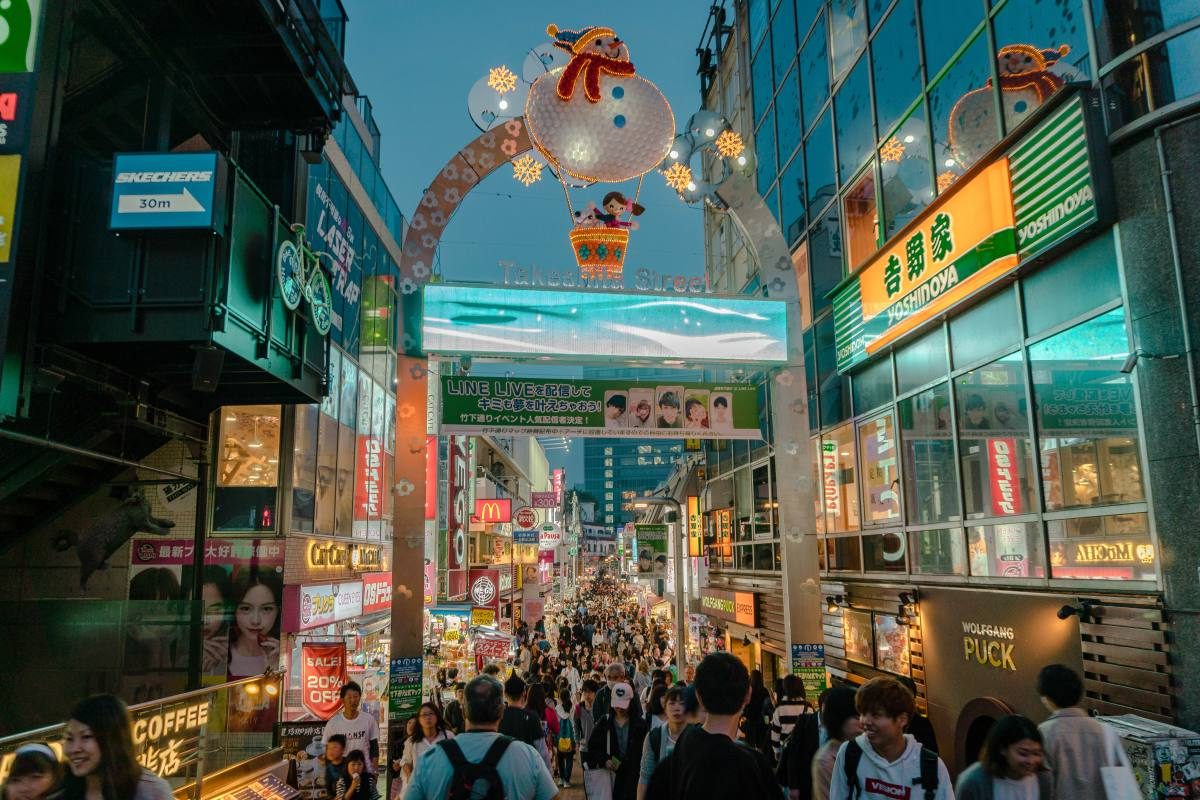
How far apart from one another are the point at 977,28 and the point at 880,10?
3.81 m

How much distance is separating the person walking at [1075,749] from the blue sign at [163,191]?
29.7 ft

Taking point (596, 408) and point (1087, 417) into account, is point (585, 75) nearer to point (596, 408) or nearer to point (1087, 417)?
point (596, 408)

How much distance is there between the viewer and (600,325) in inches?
556

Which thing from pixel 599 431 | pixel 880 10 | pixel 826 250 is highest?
pixel 880 10

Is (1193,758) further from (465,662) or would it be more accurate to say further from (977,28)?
(465,662)

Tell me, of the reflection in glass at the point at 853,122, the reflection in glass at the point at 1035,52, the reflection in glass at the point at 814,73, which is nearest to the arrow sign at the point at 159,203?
the reflection in glass at the point at 1035,52

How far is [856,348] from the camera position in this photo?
15.0 metres

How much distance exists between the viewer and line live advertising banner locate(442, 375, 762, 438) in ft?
45.2

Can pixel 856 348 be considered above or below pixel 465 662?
above

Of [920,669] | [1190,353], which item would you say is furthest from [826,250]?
[1190,353]

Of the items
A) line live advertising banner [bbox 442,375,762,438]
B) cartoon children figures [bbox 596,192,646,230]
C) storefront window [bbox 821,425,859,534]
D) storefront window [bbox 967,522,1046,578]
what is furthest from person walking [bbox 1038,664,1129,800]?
cartoon children figures [bbox 596,192,646,230]

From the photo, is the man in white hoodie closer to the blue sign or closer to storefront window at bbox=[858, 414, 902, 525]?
the blue sign

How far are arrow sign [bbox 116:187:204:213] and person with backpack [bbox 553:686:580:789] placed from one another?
31.7ft

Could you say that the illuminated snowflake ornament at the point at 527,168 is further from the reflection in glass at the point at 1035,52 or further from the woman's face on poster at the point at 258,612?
the woman's face on poster at the point at 258,612
